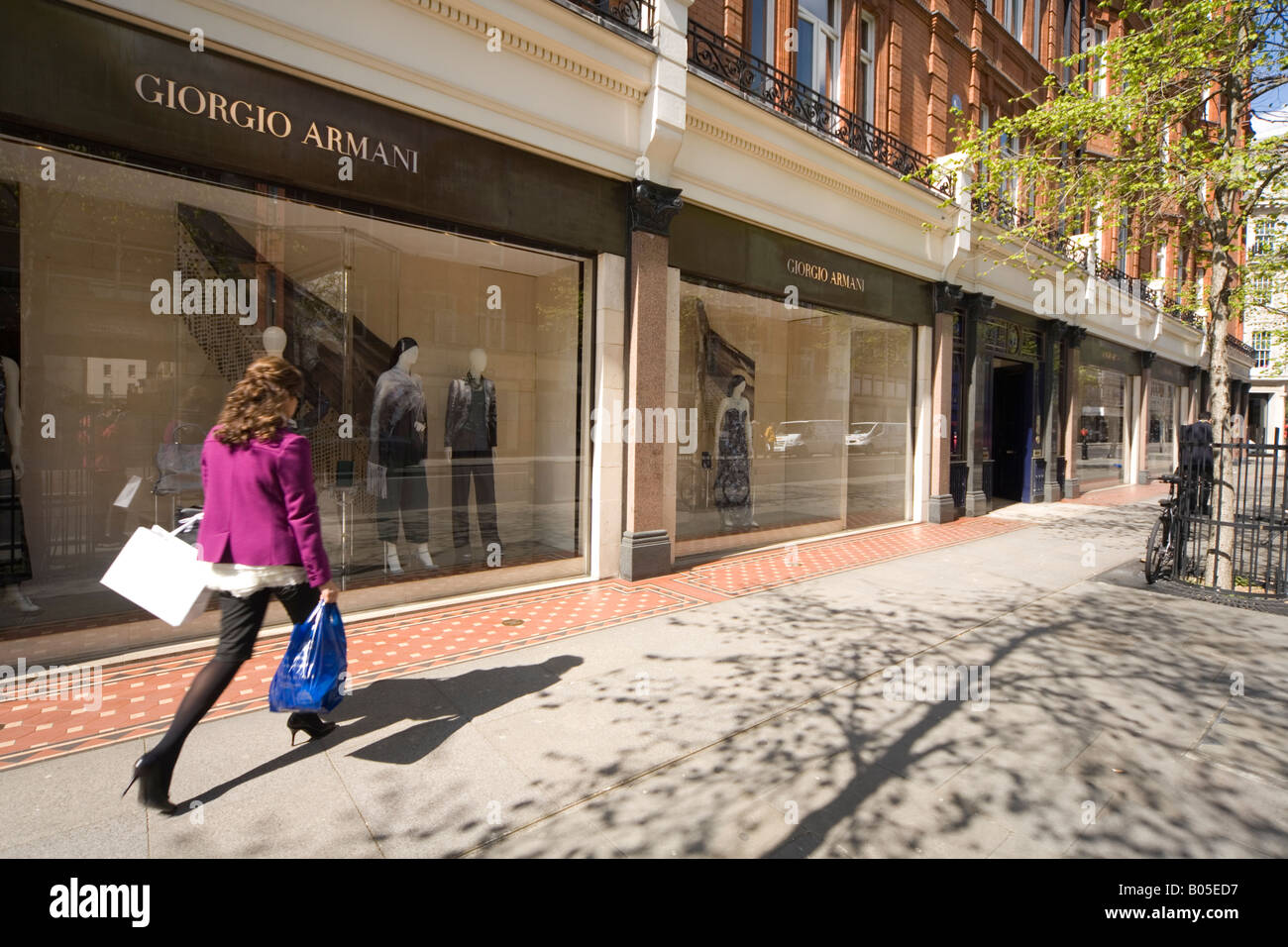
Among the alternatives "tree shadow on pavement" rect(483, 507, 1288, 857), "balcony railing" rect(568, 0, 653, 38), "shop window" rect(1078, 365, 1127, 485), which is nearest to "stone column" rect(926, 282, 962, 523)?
"tree shadow on pavement" rect(483, 507, 1288, 857)

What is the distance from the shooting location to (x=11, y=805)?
313 cm

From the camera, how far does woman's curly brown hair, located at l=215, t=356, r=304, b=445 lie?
324 centimetres

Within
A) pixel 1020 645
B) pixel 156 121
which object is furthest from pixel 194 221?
pixel 1020 645

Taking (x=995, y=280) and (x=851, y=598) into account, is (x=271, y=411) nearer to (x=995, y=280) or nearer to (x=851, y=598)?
(x=851, y=598)

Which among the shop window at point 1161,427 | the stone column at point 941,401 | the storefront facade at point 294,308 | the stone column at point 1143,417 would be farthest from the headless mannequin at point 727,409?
the shop window at point 1161,427

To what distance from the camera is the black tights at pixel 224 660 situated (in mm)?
3125

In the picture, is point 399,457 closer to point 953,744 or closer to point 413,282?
point 413,282

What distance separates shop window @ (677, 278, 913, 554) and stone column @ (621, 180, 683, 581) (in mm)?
928

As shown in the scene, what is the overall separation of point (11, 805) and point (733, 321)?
9035 mm

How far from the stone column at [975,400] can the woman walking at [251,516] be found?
44.6 feet

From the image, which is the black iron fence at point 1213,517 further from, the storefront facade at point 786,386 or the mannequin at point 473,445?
the mannequin at point 473,445

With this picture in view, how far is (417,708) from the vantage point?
4297mm

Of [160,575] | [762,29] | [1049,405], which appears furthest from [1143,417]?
[160,575]

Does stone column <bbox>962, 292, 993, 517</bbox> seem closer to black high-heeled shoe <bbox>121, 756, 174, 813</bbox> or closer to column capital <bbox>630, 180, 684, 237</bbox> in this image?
column capital <bbox>630, 180, 684, 237</bbox>
